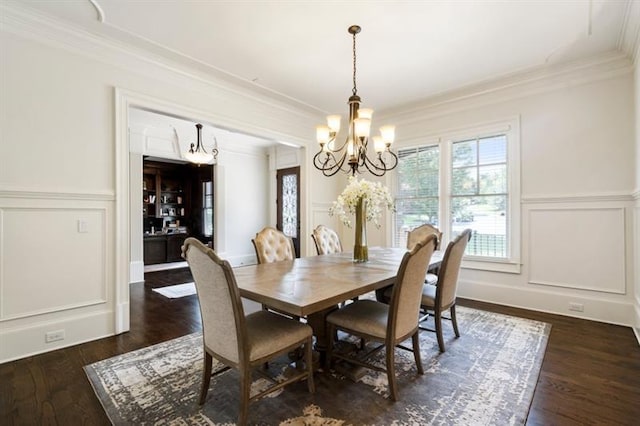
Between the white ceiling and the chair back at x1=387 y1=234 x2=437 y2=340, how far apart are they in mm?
1972

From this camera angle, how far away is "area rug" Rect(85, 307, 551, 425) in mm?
1782

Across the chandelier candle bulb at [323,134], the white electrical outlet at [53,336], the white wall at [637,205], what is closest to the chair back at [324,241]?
the chandelier candle bulb at [323,134]

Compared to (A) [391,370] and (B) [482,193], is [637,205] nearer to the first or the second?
(B) [482,193]

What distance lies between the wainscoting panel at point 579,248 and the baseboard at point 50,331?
480 cm

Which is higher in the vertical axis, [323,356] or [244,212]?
[244,212]

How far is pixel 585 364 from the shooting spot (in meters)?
2.40

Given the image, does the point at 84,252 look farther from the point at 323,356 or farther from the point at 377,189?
the point at 377,189

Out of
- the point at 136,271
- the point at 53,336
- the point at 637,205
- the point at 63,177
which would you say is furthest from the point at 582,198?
the point at 136,271

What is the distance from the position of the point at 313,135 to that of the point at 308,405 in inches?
167

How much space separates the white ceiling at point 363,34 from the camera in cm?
251

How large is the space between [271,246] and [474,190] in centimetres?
294

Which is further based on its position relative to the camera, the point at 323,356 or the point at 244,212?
the point at 244,212

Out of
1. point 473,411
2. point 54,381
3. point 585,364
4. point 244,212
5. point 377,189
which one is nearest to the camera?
point 473,411

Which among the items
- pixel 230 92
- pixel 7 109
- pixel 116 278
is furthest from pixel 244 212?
pixel 7 109
